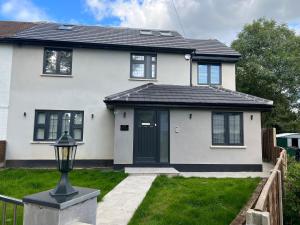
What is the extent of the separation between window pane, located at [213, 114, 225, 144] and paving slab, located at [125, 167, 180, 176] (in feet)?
8.59

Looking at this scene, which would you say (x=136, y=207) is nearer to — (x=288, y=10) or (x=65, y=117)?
(x=65, y=117)

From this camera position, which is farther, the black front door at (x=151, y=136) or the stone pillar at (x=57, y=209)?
the black front door at (x=151, y=136)

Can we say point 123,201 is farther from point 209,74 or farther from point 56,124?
point 209,74

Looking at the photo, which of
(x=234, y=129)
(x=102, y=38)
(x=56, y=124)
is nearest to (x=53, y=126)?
(x=56, y=124)

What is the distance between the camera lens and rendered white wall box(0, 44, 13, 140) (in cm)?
1244

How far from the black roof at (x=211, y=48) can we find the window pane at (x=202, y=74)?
0.89 m

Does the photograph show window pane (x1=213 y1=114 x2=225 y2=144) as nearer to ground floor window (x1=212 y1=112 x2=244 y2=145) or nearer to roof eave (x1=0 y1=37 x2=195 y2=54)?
ground floor window (x1=212 y1=112 x2=244 y2=145)

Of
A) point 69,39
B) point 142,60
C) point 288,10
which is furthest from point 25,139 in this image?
point 288,10

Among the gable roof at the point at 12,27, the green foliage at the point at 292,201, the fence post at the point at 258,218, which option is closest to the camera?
the fence post at the point at 258,218

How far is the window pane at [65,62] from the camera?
1318cm

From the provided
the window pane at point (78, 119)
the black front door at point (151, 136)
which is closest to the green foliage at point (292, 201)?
the black front door at point (151, 136)

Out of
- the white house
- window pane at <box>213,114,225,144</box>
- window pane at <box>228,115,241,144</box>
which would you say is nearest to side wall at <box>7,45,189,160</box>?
the white house

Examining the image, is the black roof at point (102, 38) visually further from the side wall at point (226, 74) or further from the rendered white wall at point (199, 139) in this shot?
the rendered white wall at point (199, 139)

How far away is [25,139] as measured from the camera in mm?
12367
